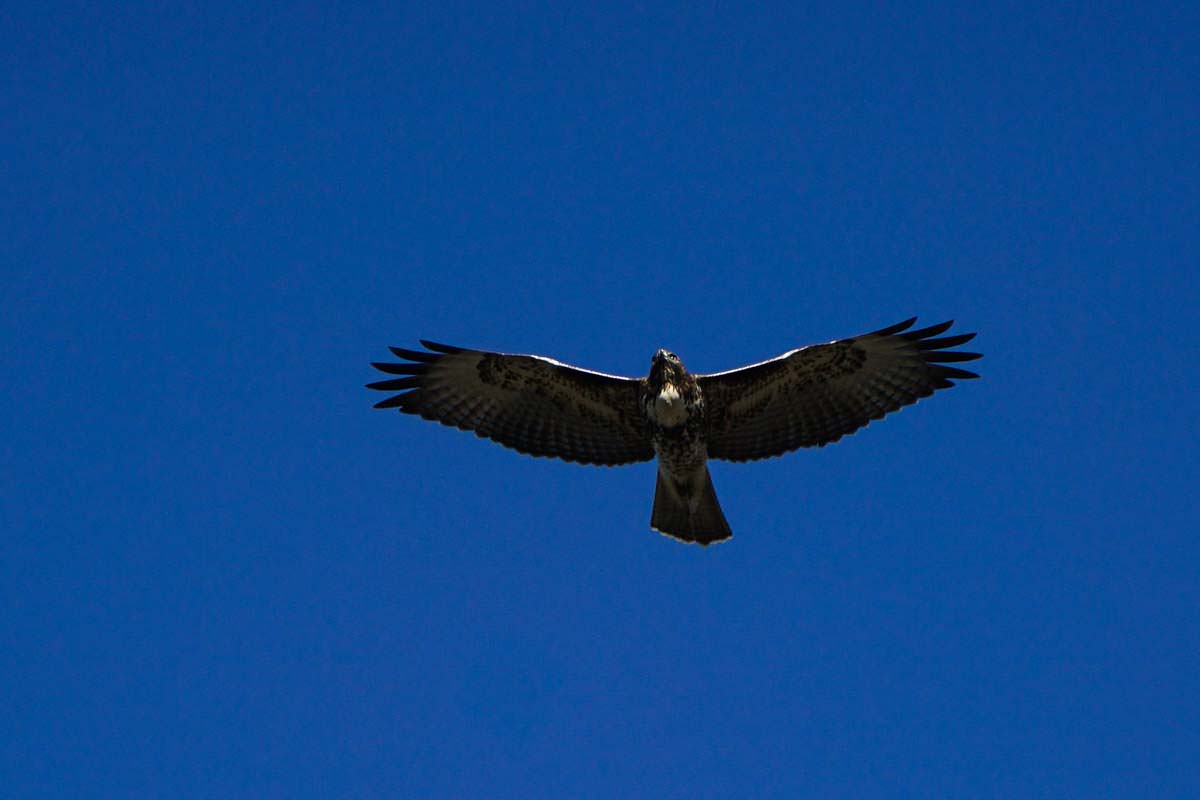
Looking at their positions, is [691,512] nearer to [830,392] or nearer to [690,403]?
[690,403]

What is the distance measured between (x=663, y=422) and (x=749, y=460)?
122 centimetres

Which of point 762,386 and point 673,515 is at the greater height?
point 762,386

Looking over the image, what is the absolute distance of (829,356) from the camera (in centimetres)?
1552

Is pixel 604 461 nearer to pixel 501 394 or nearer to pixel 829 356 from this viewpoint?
pixel 501 394

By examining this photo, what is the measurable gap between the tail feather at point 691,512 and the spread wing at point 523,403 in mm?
478

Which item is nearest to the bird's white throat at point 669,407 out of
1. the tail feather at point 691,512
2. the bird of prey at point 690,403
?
the bird of prey at point 690,403


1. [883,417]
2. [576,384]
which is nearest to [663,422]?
[576,384]

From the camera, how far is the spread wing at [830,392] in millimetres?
15508

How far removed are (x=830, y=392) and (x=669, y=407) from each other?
1848 mm

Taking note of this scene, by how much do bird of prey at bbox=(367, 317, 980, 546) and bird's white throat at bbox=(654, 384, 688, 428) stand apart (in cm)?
9

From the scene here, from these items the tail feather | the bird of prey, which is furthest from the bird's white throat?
the tail feather

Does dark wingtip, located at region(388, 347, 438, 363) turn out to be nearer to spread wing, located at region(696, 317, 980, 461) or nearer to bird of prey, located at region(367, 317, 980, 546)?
bird of prey, located at region(367, 317, 980, 546)

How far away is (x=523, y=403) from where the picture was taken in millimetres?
16031

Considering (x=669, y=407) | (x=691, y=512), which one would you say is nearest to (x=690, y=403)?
(x=669, y=407)
